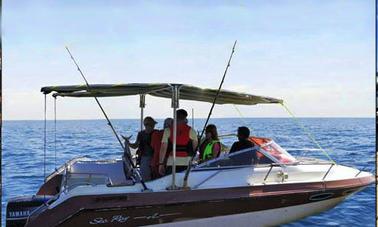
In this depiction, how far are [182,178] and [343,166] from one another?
3.28 m

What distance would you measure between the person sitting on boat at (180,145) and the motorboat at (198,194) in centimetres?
19

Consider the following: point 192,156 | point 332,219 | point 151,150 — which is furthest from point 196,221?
point 332,219

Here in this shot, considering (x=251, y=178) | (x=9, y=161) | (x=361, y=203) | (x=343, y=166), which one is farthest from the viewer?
(x=9, y=161)

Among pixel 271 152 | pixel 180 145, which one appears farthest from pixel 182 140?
pixel 271 152

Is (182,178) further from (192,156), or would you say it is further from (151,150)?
(151,150)

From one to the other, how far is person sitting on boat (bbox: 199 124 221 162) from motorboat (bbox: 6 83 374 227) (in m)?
0.37

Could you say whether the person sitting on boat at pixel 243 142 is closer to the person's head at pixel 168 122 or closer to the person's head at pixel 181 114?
the person's head at pixel 181 114

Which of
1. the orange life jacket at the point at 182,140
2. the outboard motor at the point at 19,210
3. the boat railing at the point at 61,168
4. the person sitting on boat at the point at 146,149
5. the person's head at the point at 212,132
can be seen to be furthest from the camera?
the boat railing at the point at 61,168

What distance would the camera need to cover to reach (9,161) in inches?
861

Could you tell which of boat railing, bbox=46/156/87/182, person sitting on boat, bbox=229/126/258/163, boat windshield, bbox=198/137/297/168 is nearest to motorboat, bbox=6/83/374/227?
boat windshield, bbox=198/137/297/168

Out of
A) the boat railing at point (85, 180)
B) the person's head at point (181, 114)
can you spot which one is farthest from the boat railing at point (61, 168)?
the person's head at point (181, 114)

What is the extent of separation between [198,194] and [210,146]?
109cm

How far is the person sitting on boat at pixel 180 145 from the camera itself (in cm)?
746

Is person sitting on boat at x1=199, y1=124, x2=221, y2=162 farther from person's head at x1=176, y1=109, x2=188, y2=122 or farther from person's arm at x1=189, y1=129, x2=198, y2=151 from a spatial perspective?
person's head at x1=176, y1=109, x2=188, y2=122
